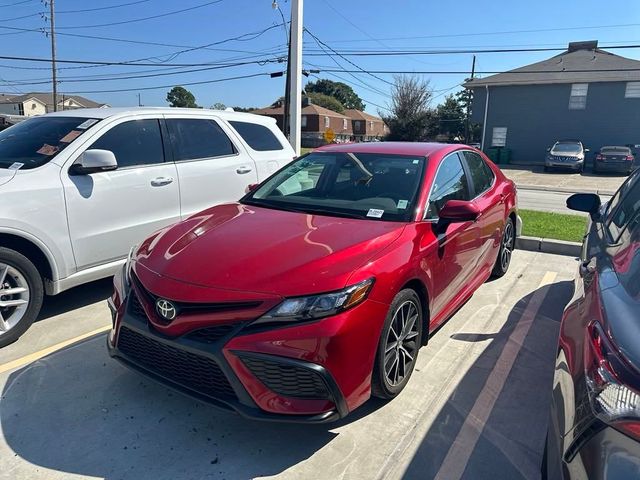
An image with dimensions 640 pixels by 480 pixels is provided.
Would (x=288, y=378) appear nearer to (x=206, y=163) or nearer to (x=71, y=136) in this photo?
(x=71, y=136)

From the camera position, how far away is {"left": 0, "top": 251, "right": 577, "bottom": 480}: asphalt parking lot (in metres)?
2.47

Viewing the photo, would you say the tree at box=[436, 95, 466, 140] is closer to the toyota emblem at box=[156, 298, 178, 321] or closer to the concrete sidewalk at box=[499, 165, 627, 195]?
the concrete sidewalk at box=[499, 165, 627, 195]

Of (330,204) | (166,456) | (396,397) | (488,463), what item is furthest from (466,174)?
(166,456)

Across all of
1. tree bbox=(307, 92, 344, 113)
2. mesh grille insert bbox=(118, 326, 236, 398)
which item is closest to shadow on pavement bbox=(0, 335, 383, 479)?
mesh grille insert bbox=(118, 326, 236, 398)

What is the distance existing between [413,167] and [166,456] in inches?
103

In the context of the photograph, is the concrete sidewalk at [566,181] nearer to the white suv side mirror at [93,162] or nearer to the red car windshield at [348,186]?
the red car windshield at [348,186]

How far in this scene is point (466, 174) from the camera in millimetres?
4383

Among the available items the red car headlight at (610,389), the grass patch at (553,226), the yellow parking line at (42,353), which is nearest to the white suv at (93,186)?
the yellow parking line at (42,353)

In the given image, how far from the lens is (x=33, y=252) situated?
3.86 metres

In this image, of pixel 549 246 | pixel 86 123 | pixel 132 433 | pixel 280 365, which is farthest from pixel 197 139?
pixel 549 246

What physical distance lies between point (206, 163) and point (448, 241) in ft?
9.42

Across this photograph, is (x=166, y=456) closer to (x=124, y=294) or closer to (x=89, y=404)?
(x=89, y=404)

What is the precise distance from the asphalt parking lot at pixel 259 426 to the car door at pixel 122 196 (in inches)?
32.2

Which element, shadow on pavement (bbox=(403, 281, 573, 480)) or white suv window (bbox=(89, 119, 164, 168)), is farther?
white suv window (bbox=(89, 119, 164, 168))
